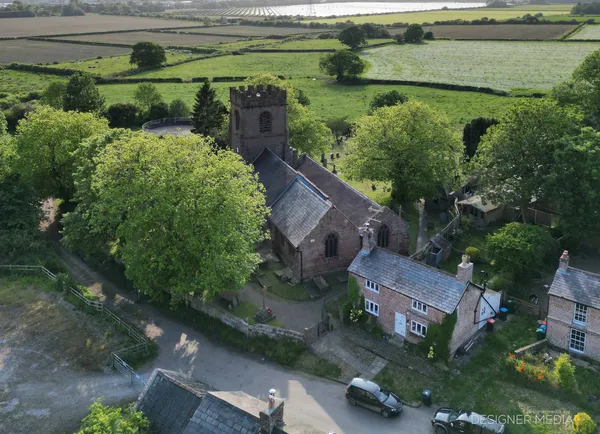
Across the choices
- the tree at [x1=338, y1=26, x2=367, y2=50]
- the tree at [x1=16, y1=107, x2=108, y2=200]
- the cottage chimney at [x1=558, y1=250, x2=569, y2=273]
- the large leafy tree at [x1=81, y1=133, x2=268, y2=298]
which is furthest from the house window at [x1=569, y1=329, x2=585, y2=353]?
the tree at [x1=338, y1=26, x2=367, y2=50]

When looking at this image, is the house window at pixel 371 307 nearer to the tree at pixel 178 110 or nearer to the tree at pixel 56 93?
the tree at pixel 178 110

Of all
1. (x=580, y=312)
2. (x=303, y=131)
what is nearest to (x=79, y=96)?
(x=303, y=131)

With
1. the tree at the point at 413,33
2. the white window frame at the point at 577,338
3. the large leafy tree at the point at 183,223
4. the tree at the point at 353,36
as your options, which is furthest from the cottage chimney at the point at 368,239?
the tree at the point at 413,33

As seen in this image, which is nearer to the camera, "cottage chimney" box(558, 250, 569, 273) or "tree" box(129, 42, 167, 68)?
"cottage chimney" box(558, 250, 569, 273)

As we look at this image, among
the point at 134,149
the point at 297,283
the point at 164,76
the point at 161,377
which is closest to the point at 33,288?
the point at 134,149

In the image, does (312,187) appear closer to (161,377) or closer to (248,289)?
(248,289)

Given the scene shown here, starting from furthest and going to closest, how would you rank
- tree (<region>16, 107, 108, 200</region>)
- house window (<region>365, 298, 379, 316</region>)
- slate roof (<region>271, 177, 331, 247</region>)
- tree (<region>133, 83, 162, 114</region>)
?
tree (<region>133, 83, 162, 114</region>)
tree (<region>16, 107, 108, 200</region>)
slate roof (<region>271, 177, 331, 247</region>)
house window (<region>365, 298, 379, 316</region>)

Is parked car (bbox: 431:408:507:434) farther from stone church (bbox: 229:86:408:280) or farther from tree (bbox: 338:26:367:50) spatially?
tree (bbox: 338:26:367:50)
